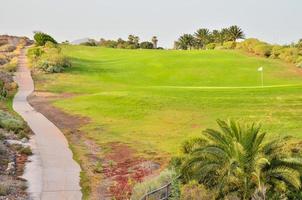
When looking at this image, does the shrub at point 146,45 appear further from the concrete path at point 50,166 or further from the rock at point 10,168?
the rock at point 10,168

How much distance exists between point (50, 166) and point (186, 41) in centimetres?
9455

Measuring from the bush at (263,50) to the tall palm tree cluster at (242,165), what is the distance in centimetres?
5300

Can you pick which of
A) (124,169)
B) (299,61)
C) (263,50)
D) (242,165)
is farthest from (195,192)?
(263,50)

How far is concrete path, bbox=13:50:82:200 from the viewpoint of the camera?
16219mm

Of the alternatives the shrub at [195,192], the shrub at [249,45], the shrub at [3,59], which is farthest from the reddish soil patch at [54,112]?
the shrub at [249,45]

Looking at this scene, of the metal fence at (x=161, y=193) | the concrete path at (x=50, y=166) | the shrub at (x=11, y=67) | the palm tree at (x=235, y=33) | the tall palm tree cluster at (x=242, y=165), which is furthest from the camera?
the palm tree at (x=235, y=33)

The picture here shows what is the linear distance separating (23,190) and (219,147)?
21.0ft

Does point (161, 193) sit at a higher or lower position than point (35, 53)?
lower

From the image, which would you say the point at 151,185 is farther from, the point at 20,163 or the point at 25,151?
the point at 25,151

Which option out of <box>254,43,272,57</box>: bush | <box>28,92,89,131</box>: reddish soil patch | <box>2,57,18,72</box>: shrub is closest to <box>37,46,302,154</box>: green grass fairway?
<box>28,92,89,131</box>: reddish soil patch

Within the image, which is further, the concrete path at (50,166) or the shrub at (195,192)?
the concrete path at (50,166)

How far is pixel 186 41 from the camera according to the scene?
368 feet

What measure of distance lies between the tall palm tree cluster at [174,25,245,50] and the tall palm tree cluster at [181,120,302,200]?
8405 centimetres

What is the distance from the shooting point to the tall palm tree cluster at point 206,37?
99938 millimetres
